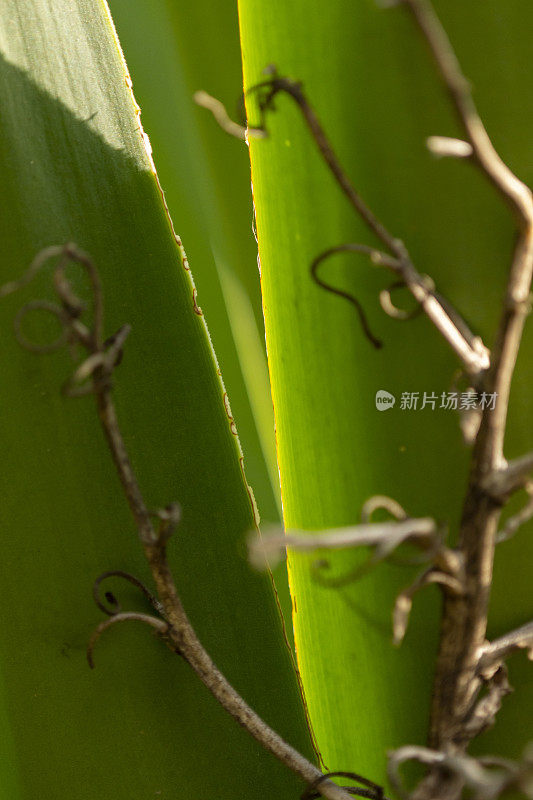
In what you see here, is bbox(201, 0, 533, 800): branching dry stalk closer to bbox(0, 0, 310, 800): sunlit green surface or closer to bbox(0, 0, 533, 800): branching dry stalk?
bbox(0, 0, 533, 800): branching dry stalk

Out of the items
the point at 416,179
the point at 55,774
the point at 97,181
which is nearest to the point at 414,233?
the point at 416,179

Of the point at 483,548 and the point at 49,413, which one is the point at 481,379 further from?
the point at 49,413

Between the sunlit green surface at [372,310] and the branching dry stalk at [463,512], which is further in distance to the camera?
the sunlit green surface at [372,310]

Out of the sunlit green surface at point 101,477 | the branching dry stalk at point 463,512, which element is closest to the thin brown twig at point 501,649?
the branching dry stalk at point 463,512

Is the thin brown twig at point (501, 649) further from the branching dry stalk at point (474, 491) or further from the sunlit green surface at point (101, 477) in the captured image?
the sunlit green surface at point (101, 477)

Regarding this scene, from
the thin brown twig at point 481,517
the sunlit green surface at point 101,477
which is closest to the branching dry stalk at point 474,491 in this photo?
the thin brown twig at point 481,517

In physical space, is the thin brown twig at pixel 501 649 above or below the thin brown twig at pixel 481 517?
below

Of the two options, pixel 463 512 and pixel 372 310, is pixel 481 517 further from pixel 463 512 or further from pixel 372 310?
pixel 372 310
